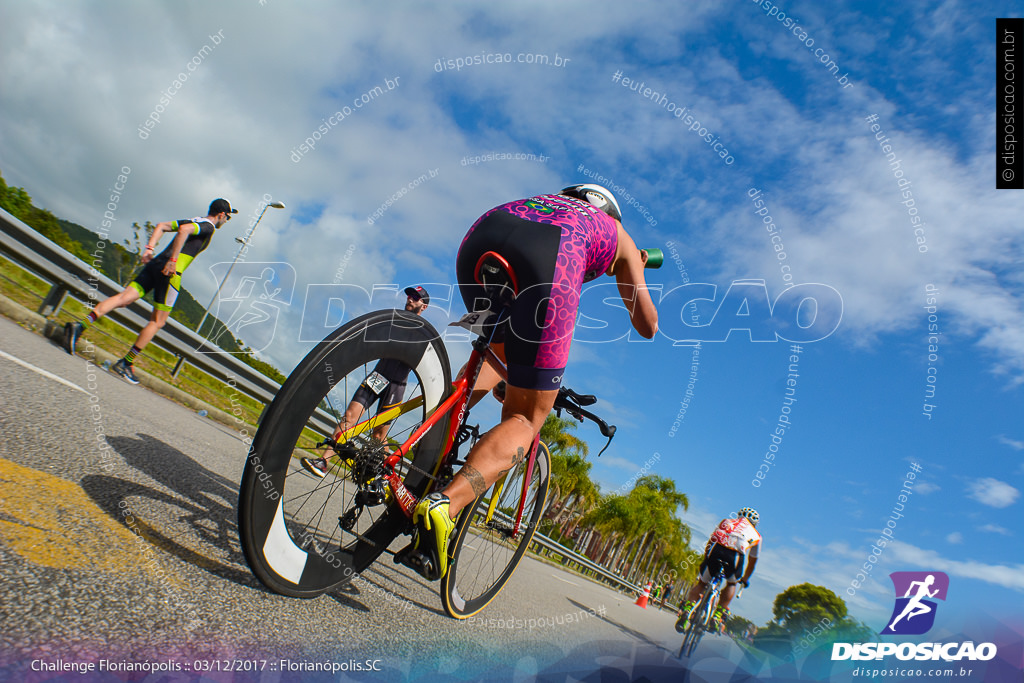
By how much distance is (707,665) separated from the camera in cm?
338

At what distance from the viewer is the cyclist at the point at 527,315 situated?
199 centimetres

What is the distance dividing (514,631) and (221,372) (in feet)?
17.7

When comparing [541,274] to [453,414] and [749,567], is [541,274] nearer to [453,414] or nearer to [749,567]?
[453,414]

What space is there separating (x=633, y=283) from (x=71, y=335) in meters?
5.46

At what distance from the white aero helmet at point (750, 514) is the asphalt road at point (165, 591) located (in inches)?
157

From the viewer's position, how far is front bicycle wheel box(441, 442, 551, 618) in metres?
2.87

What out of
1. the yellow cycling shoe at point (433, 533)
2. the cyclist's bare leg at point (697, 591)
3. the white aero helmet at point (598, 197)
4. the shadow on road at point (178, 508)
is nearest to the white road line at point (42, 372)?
the shadow on road at point (178, 508)

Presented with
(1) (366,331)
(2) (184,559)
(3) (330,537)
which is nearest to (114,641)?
(2) (184,559)

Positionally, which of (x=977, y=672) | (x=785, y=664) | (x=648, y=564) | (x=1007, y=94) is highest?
(x=1007, y=94)

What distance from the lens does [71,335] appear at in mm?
4863

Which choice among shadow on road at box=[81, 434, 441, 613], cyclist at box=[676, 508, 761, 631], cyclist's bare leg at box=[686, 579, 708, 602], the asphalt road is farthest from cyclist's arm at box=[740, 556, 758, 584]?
shadow on road at box=[81, 434, 441, 613]

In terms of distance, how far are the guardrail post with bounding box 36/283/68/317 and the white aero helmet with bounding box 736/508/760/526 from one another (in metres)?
8.70

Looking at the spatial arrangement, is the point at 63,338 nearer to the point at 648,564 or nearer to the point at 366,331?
the point at 366,331

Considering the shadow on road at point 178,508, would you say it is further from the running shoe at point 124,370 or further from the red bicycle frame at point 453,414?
the running shoe at point 124,370
